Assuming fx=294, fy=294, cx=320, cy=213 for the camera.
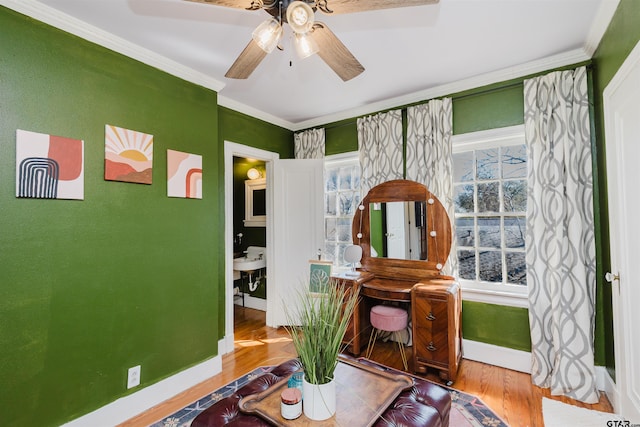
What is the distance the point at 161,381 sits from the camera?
7.73 ft

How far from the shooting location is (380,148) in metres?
3.42

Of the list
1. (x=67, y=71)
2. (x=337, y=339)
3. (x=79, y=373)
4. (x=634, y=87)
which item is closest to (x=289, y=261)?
(x=79, y=373)

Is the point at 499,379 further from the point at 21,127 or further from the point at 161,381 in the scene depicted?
the point at 21,127

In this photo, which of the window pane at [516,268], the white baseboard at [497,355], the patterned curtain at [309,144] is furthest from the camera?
the patterned curtain at [309,144]

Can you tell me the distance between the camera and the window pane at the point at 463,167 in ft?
9.95

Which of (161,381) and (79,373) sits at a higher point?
(79,373)

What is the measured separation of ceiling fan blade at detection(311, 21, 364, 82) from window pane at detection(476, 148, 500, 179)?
1.92 metres

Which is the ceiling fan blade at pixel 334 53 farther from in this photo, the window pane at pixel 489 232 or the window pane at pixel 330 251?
the window pane at pixel 330 251

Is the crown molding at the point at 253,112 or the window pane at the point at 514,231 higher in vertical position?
the crown molding at the point at 253,112

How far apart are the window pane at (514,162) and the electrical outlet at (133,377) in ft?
11.8

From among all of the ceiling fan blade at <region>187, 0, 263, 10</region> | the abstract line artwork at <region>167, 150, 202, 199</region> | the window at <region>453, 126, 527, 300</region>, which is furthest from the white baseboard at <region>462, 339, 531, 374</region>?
the ceiling fan blade at <region>187, 0, 263, 10</region>

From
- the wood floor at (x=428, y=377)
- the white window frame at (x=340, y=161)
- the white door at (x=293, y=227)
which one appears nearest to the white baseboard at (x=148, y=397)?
the wood floor at (x=428, y=377)

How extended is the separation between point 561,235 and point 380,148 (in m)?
1.88

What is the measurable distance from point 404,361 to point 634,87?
2.59 m
